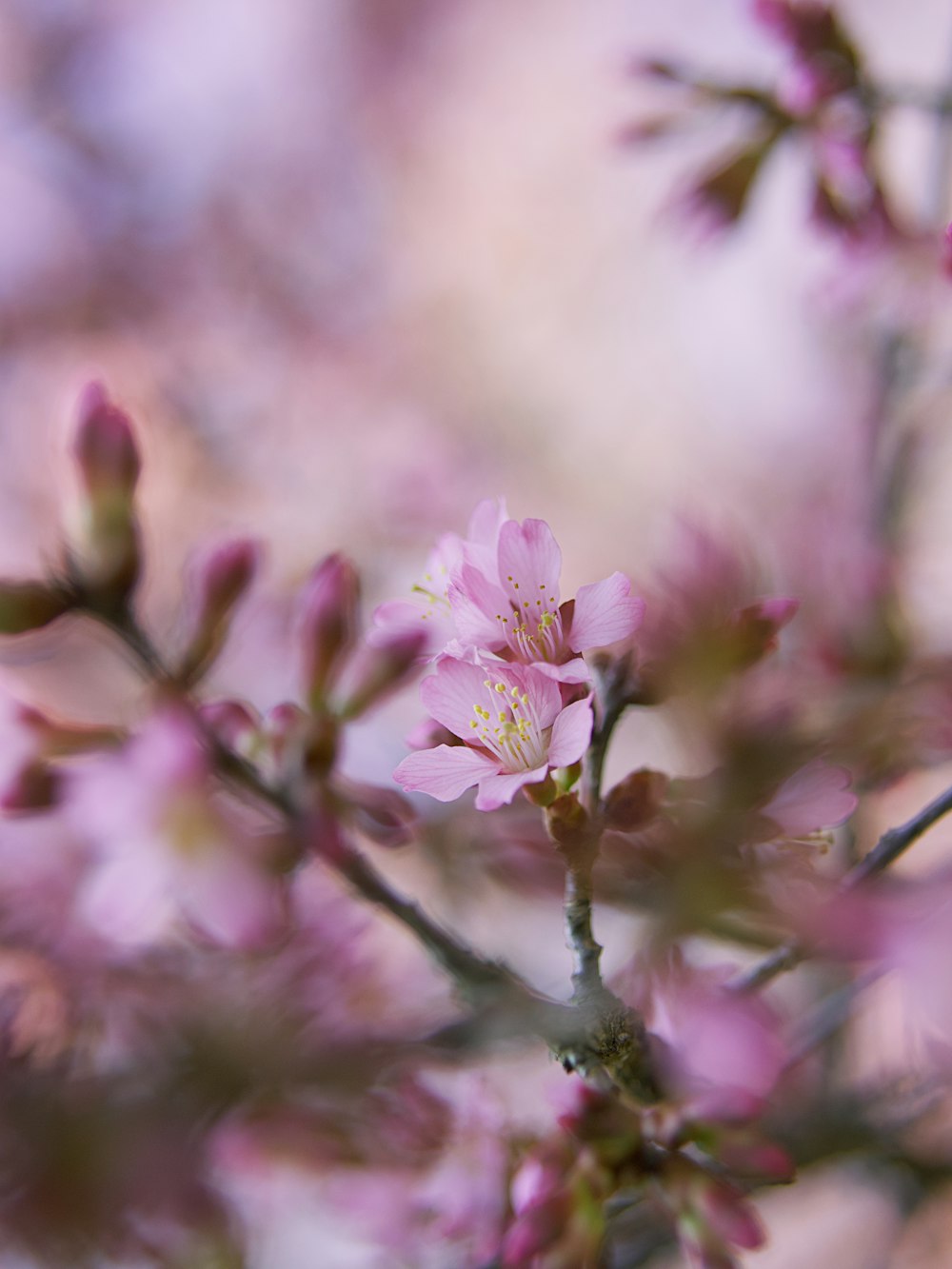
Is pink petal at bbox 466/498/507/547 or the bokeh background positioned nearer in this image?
pink petal at bbox 466/498/507/547

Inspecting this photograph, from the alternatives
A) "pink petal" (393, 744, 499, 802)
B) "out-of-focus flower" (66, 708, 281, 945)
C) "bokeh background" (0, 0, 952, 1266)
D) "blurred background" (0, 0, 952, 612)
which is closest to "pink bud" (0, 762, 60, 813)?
"out-of-focus flower" (66, 708, 281, 945)

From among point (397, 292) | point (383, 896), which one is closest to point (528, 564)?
point (383, 896)

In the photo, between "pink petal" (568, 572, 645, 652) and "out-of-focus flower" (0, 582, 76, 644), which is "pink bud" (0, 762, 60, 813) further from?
"pink petal" (568, 572, 645, 652)

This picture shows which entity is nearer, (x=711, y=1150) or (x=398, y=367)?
(x=711, y=1150)

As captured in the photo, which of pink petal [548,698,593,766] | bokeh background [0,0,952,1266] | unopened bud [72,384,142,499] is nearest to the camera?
pink petal [548,698,593,766]

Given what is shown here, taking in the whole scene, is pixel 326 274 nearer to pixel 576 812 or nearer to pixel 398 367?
pixel 398 367

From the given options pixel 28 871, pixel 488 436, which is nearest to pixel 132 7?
pixel 488 436
